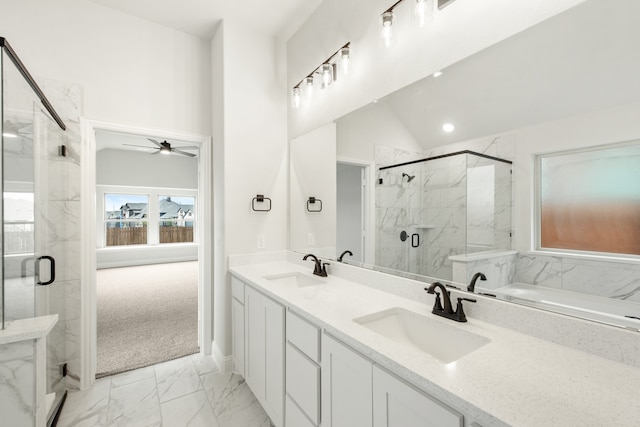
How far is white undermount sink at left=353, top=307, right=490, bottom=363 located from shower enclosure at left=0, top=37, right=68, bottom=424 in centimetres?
180

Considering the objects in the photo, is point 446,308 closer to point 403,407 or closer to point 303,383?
point 403,407

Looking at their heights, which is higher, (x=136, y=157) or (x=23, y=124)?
(x=136, y=157)

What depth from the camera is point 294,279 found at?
7.75 ft

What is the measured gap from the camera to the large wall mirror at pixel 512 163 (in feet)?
3.05

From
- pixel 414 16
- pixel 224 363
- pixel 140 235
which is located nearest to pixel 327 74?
pixel 414 16

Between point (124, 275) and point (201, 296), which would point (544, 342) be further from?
point (124, 275)

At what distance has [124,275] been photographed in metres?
5.92

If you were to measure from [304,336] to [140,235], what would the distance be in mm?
7447

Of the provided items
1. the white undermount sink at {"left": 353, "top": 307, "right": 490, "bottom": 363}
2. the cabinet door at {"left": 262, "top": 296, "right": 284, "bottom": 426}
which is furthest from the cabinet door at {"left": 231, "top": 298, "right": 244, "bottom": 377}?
the white undermount sink at {"left": 353, "top": 307, "right": 490, "bottom": 363}

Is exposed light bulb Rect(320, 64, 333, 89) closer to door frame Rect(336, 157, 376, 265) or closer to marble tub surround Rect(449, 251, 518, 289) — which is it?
door frame Rect(336, 157, 376, 265)

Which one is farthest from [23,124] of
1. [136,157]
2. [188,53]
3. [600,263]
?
[136,157]

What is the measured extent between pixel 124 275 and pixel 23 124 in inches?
206

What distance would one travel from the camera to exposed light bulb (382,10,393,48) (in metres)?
1.56

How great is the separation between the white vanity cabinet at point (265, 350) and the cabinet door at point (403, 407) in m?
0.75
